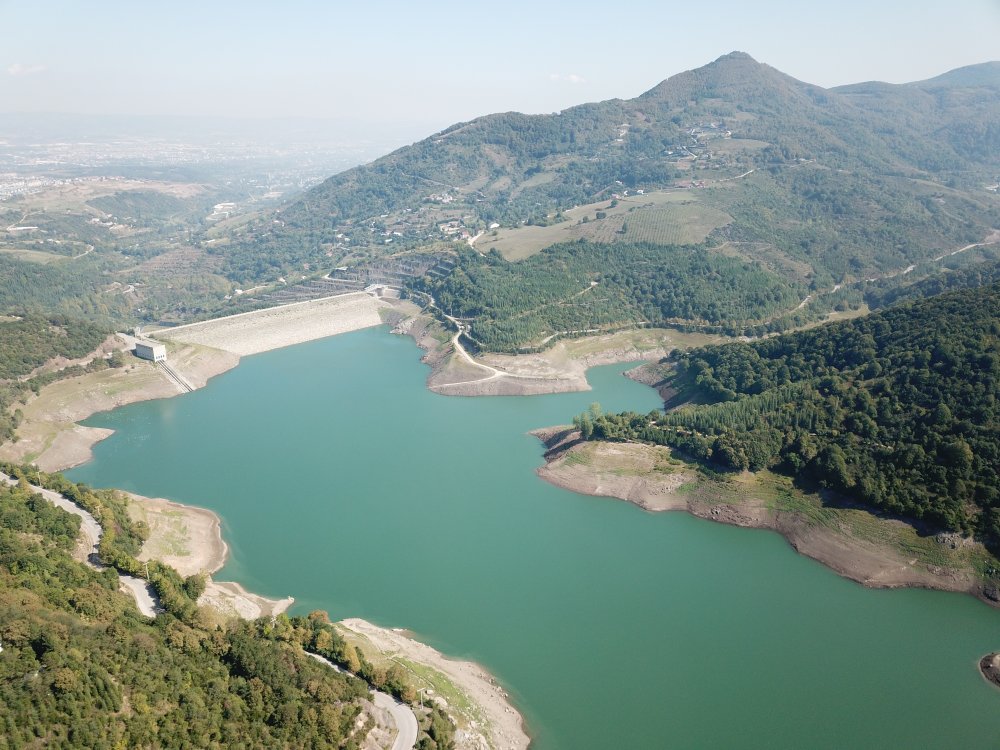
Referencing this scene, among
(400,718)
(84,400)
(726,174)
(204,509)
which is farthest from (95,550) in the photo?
(726,174)

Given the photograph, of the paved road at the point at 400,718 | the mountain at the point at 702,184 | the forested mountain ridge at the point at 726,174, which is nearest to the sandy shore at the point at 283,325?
the mountain at the point at 702,184

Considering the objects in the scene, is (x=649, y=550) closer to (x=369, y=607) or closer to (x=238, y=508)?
(x=369, y=607)

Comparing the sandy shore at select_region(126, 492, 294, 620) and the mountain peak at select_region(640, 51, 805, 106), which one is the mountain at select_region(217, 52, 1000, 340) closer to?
the mountain peak at select_region(640, 51, 805, 106)

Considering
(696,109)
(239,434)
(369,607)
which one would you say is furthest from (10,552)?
(696,109)

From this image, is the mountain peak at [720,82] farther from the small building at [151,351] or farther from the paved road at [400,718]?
the paved road at [400,718]

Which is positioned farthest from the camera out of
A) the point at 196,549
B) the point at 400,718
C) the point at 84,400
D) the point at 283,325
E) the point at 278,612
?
the point at 283,325

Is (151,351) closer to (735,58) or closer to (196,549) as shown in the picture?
(196,549)
